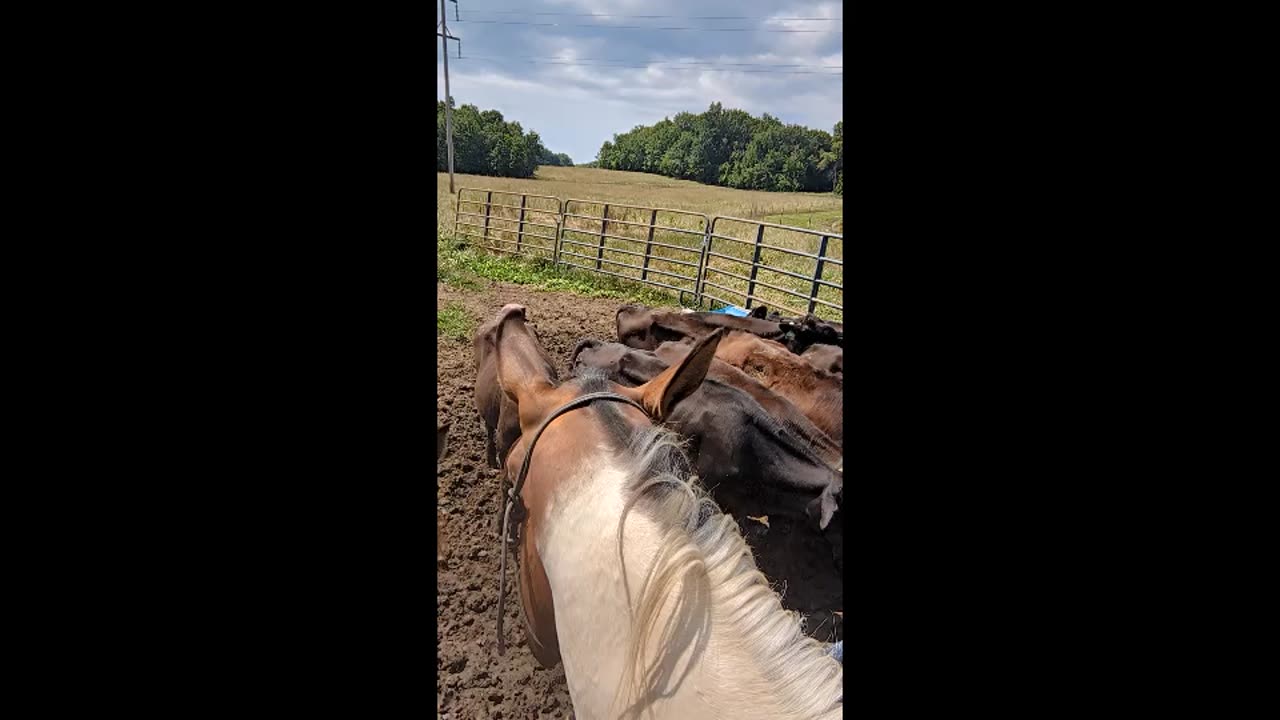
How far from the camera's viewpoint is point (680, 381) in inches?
59.0

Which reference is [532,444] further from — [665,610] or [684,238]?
[684,238]

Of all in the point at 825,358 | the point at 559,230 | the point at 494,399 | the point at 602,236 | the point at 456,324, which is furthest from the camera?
the point at 559,230

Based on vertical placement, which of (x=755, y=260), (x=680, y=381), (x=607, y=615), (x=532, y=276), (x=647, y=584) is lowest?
(x=532, y=276)

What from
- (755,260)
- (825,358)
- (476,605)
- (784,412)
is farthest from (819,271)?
(476,605)

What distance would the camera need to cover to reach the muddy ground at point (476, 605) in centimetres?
208

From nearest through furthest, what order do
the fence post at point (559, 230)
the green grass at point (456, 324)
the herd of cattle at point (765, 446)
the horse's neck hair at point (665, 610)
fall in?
the horse's neck hair at point (665, 610) → the herd of cattle at point (765, 446) → the green grass at point (456, 324) → the fence post at point (559, 230)

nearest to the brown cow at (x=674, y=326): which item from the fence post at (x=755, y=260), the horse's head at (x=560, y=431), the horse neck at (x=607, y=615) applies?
the fence post at (x=755, y=260)

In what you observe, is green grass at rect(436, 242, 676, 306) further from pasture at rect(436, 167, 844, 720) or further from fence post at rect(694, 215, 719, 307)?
fence post at rect(694, 215, 719, 307)

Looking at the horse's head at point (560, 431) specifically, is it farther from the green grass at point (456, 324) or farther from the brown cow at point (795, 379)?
the green grass at point (456, 324)

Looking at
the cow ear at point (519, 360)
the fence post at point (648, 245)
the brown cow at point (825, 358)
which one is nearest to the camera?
the cow ear at point (519, 360)

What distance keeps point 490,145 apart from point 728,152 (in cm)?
1150
